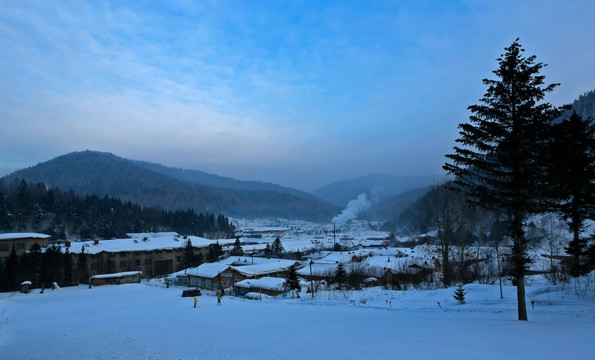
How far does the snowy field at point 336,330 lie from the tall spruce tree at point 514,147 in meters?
2.64

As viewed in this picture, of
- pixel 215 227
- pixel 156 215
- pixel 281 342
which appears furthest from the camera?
pixel 215 227

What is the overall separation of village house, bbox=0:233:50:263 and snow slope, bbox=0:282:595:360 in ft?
108

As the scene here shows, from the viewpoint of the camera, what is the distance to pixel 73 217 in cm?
9306

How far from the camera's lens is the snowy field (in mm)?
10031

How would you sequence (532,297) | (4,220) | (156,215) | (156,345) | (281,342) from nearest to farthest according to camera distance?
(281,342) → (156,345) → (532,297) → (4,220) → (156,215)

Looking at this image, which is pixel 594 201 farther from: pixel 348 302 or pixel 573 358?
pixel 348 302

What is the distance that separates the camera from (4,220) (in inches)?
3152

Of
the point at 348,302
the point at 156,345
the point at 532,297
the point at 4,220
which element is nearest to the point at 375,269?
the point at 348,302

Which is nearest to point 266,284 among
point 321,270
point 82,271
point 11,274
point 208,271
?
point 321,270

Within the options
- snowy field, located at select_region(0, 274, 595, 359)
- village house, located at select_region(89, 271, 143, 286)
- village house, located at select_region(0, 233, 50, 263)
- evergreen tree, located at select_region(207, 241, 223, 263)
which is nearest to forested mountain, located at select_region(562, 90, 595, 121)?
evergreen tree, located at select_region(207, 241, 223, 263)

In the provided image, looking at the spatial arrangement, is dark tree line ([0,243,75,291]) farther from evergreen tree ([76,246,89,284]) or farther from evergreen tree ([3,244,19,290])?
evergreen tree ([76,246,89,284])

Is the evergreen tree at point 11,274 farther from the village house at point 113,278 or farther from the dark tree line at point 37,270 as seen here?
the village house at point 113,278

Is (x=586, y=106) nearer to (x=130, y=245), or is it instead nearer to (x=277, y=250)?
(x=277, y=250)

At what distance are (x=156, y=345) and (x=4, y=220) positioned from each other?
93.0 m
